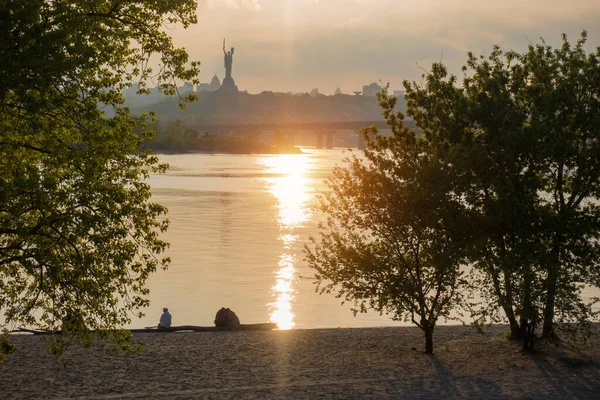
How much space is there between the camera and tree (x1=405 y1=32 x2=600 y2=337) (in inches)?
893

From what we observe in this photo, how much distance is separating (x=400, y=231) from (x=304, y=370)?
15.3 ft

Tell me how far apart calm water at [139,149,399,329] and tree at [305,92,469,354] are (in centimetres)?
1267

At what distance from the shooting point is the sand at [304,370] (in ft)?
64.2

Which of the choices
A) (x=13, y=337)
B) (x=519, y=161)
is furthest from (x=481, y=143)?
(x=13, y=337)

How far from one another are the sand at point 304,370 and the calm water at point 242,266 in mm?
9894

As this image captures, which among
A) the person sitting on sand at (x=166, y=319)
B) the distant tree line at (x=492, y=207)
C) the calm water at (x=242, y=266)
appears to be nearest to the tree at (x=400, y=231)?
the distant tree line at (x=492, y=207)

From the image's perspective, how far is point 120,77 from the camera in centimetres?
1788

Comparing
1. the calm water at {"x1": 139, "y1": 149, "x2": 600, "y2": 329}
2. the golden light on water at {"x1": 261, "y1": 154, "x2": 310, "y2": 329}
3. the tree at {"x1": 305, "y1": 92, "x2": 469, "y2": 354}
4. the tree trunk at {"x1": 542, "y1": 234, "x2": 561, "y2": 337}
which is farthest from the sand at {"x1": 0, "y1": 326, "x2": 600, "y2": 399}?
the calm water at {"x1": 139, "y1": 149, "x2": 600, "y2": 329}

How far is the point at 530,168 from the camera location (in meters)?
23.9

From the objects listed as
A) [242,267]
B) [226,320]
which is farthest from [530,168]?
[242,267]

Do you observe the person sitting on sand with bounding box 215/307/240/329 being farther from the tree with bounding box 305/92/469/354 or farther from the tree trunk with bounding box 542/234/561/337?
the tree trunk with bounding box 542/234/561/337

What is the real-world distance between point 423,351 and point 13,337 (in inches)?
497

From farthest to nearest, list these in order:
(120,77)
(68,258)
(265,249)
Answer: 1. (265,249)
2. (120,77)
3. (68,258)

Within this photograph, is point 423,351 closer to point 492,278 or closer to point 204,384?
point 492,278
